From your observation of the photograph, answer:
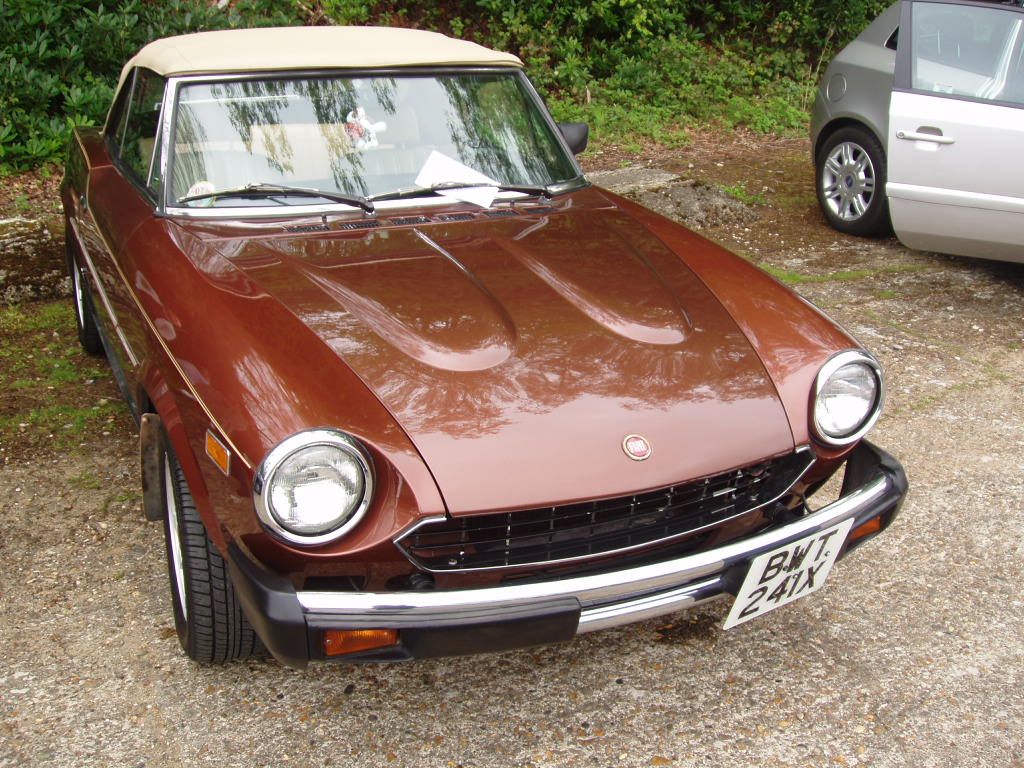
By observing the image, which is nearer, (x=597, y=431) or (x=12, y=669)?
(x=597, y=431)

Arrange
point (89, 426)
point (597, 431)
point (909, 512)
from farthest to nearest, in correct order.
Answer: point (89, 426) → point (909, 512) → point (597, 431)

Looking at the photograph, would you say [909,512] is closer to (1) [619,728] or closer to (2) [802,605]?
(2) [802,605]

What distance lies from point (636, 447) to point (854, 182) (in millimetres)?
4645

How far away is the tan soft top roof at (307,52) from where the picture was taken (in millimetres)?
3277

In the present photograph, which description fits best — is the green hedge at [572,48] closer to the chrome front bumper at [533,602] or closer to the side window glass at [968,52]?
the side window glass at [968,52]

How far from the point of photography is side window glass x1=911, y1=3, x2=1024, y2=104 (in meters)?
5.10

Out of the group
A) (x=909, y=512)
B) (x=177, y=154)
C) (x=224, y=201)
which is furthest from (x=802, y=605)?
(x=177, y=154)

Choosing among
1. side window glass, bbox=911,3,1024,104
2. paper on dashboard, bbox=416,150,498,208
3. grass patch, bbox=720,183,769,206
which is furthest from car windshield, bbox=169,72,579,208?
grass patch, bbox=720,183,769,206

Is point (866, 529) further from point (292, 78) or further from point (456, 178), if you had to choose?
point (292, 78)

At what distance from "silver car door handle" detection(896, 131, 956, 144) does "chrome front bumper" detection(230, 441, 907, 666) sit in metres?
3.42

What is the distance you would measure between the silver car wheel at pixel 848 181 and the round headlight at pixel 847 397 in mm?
3964

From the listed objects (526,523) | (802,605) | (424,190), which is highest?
(424,190)

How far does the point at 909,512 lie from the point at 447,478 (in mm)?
2028

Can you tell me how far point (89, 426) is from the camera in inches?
158
